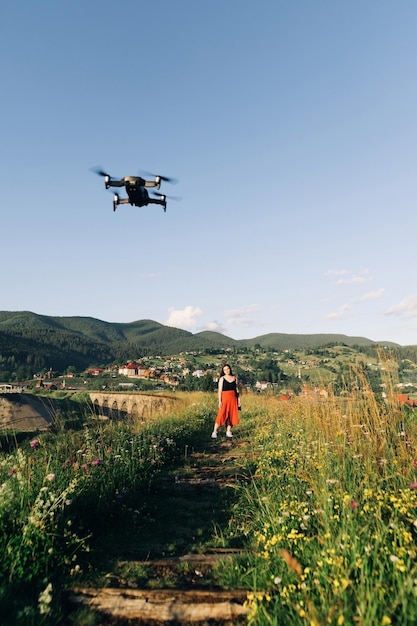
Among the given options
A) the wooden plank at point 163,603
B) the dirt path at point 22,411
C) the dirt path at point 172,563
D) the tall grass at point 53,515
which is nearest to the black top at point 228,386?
the tall grass at point 53,515

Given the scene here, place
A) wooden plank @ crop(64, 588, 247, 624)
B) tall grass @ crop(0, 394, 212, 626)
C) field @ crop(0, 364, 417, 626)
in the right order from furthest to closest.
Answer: tall grass @ crop(0, 394, 212, 626)
wooden plank @ crop(64, 588, 247, 624)
field @ crop(0, 364, 417, 626)

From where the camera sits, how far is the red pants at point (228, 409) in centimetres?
1181

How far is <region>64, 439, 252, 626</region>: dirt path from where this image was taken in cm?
306

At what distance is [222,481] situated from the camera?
7.11 m

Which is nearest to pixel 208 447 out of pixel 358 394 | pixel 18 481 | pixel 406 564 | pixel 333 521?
pixel 358 394

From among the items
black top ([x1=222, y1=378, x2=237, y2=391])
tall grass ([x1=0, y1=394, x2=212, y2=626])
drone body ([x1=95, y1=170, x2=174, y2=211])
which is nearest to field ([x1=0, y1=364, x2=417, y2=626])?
tall grass ([x1=0, y1=394, x2=212, y2=626])

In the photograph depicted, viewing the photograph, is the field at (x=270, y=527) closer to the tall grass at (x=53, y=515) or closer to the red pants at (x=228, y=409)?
the tall grass at (x=53, y=515)

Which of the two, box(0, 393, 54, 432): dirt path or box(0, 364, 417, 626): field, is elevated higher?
box(0, 364, 417, 626): field

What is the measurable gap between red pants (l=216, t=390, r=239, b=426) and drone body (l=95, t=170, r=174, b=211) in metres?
11.9

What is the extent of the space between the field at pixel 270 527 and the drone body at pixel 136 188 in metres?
14.5

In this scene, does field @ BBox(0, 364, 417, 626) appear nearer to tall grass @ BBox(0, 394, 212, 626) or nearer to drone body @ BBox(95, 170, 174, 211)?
→ tall grass @ BBox(0, 394, 212, 626)

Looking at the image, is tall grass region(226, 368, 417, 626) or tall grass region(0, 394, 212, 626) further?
tall grass region(0, 394, 212, 626)

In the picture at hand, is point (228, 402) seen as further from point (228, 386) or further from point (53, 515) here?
point (53, 515)

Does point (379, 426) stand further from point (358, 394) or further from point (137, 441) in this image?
point (137, 441)
